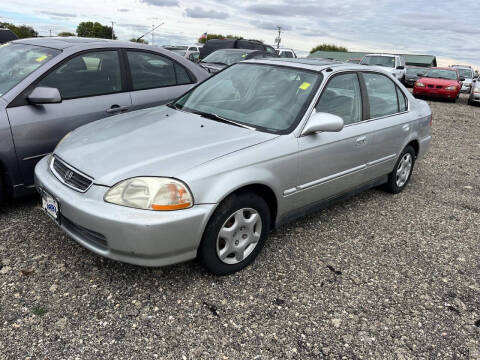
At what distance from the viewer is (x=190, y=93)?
380 cm

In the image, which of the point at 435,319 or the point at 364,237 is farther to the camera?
the point at 364,237

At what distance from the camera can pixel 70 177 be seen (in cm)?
259

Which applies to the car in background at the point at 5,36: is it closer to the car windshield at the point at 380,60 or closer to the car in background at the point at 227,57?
the car in background at the point at 227,57

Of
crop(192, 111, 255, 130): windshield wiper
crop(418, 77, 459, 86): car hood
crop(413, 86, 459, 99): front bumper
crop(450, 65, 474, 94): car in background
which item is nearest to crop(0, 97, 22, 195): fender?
crop(192, 111, 255, 130): windshield wiper

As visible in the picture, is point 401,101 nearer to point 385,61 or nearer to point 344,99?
point 344,99

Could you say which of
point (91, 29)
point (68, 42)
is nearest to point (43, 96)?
point (68, 42)

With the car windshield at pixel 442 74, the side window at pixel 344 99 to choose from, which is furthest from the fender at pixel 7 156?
the car windshield at pixel 442 74

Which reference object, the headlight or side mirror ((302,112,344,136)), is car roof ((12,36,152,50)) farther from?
side mirror ((302,112,344,136))

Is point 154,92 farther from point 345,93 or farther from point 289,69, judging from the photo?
point 345,93

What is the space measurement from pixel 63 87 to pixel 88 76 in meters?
0.30

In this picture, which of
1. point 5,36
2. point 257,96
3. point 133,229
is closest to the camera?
point 133,229

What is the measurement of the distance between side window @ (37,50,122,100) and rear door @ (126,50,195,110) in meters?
0.19

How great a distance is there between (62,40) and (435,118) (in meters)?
10.3

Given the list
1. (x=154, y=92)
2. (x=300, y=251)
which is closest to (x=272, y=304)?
(x=300, y=251)
